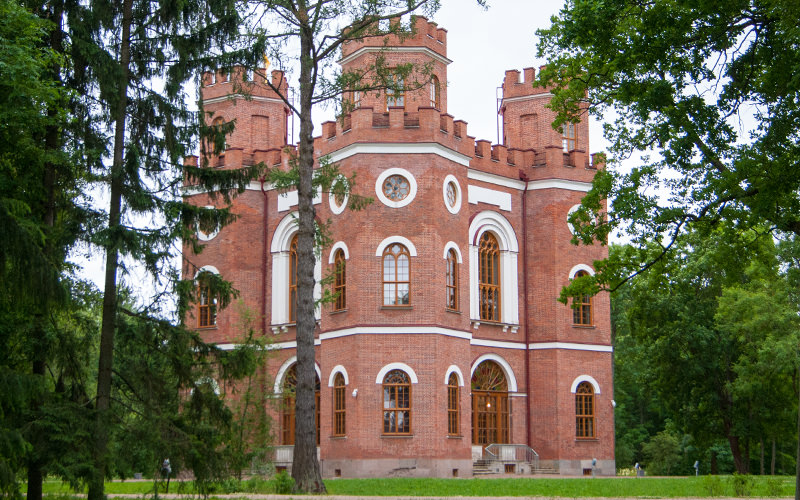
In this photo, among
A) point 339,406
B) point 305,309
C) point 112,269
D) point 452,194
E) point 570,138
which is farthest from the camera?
point 570,138

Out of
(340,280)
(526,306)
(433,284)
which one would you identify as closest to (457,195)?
(433,284)

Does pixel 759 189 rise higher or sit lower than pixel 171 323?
higher

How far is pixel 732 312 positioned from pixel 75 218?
25136 mm

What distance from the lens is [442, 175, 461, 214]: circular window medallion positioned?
2906 centimetres

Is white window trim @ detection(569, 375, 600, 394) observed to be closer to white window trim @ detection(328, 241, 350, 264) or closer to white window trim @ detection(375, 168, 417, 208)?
white window trim @ detection(375, 168, 417, 208)

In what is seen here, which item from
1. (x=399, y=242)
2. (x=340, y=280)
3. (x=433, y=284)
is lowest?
(x=433, y=284)

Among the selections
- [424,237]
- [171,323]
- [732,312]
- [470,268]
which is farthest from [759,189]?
[732,312]

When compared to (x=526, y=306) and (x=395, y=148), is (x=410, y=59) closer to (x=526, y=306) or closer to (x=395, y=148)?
(x=395, y=148)

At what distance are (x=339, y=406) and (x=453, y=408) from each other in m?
3.35

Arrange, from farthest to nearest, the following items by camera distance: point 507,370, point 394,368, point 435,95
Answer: point 435,95
point 507,370
point 394,368

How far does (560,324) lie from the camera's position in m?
31.3

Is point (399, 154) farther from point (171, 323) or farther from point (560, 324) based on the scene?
point (171, 323)

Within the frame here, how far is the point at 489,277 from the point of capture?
1237 inches

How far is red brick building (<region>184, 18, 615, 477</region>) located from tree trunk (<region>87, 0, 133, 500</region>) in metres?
10.9
